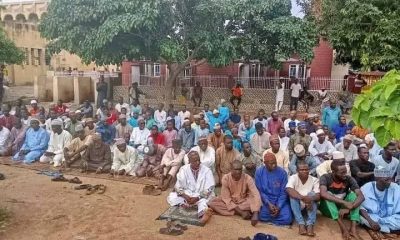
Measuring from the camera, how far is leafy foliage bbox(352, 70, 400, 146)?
3.46 metres

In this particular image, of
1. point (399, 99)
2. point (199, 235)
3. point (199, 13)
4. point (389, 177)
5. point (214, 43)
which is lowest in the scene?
point (199, 235)

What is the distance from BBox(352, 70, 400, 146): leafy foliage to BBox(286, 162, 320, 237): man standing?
2.59 meters

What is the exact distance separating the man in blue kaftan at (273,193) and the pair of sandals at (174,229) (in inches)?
49.8

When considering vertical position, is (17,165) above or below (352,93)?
below

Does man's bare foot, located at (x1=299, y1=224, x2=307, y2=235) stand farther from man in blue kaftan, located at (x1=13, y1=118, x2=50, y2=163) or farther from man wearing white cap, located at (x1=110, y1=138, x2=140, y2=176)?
man in blue kaftan, located at (x1=13, y1=118, x2=50, y2=163)

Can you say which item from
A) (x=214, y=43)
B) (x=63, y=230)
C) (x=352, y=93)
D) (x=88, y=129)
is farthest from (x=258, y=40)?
(x=63, y=230)

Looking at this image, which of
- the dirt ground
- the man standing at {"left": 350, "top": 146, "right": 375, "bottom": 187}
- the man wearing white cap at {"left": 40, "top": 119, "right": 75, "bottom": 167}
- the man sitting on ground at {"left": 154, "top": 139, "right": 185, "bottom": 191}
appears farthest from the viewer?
the man wearing white cap at {"left": 40, "top": 119, "right": 75, "bottom": 167}

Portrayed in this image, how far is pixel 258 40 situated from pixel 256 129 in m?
6.80

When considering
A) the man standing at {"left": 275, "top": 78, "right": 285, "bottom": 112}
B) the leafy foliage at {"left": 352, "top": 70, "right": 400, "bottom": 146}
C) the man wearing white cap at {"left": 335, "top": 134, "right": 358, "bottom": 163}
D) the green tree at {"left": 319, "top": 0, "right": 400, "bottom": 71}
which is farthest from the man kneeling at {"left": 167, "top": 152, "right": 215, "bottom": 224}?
the man standing at {"left": 275, "top": 78, "right": 285, "bottom": 112}

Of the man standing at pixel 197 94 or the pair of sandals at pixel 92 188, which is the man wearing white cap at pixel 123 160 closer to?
the pair of sandals at pixel 92 188

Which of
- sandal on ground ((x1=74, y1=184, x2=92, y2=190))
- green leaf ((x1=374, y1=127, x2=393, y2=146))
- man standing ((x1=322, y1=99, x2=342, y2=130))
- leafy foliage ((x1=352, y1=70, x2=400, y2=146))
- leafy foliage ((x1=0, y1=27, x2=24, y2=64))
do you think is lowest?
sandal on ground ((x1=74, y1=184, x2=92, y2=190))

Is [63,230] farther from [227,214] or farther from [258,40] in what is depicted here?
[258,40]

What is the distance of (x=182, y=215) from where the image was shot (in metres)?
6.48

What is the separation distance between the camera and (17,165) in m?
9.55
